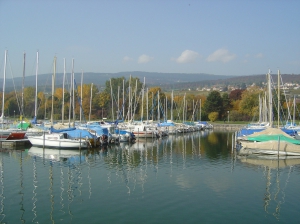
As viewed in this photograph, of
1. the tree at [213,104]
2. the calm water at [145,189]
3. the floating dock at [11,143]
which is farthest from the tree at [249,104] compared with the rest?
the floating dock at [11,143]

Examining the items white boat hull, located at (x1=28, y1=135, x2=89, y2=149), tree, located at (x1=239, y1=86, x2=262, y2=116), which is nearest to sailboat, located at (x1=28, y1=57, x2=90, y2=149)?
white boat hull, located at (x1=28, y1=135, x2=89, y2=149)

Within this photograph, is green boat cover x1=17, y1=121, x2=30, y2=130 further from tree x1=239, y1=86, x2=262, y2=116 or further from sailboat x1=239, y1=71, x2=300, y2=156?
tree x1=239, y1=86, x2=262, y2=116

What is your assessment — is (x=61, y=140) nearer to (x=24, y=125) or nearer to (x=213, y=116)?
(x=24, y=125)

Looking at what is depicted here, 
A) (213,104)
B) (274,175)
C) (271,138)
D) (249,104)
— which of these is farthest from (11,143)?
(249,104)

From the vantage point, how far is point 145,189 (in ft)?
86.9

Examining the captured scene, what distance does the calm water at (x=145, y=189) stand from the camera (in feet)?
68.6

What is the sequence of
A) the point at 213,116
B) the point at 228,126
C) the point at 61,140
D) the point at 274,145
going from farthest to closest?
1. the point at 213,116
2. the point at 228,126
3. the point at 61,140
4. the point at 274,145

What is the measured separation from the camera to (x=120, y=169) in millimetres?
33719

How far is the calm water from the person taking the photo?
20.9 meters

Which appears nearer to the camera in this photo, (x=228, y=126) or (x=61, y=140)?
(x=61, y=140)

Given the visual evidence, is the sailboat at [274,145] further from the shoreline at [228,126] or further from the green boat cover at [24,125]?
the shoreline at [228,126]

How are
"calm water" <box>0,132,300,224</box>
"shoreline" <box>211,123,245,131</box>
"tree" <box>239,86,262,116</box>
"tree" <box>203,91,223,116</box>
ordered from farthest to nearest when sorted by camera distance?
"tree" <box>203,91,223,116</box> < "tree" <box>239,86,262,116</box> < "shoreline" <box>211,123,245,131</box> < "calm water" <box>0,132,300,224</box>

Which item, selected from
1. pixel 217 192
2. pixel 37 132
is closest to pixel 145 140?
pixel 37 132

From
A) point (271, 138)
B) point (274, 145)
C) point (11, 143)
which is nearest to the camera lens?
point (274, 145)
